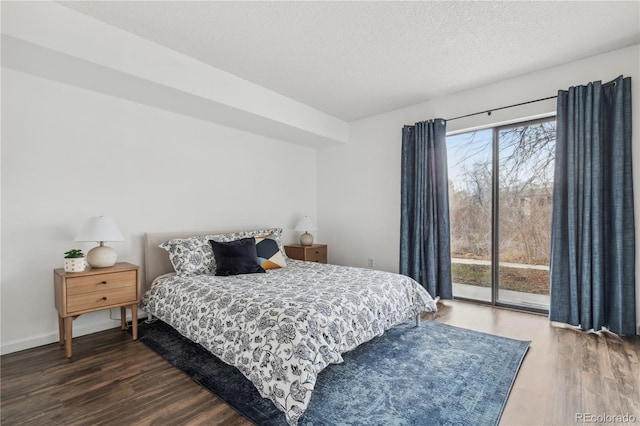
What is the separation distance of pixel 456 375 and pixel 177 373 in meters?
1.94

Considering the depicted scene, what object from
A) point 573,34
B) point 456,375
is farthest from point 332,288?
point 573,34

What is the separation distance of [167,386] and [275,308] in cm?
88

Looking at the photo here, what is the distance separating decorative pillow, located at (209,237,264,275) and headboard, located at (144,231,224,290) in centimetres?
54

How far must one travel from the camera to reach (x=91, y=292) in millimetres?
2529

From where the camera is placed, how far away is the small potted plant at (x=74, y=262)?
2.50 metres

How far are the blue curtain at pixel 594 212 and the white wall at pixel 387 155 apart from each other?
0.14 m

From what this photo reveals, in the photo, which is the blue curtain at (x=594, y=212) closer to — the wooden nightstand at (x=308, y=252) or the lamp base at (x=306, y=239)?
the wooden nightstand at (x=308, y=252)

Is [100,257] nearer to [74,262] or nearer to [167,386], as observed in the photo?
[74,262]

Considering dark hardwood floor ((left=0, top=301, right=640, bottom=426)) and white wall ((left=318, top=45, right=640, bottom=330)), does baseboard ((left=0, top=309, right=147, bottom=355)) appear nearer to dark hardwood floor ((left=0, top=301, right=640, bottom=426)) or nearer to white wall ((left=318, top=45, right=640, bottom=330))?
dark hardwood floor ((left=0, top=301, right=640, bottom=426))

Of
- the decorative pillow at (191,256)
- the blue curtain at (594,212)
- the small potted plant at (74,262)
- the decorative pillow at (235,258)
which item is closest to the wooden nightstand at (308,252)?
the decorative pillow at (235,258)

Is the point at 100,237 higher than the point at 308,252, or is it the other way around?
the point at 100,237

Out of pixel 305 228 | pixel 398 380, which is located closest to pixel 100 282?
pixel 398 380

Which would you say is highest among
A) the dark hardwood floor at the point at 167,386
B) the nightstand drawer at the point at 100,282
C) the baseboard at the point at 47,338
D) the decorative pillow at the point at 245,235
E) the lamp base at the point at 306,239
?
the decorative pillow at the point at 245,235

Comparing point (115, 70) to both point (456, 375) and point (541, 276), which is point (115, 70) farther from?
point (541, 276)
